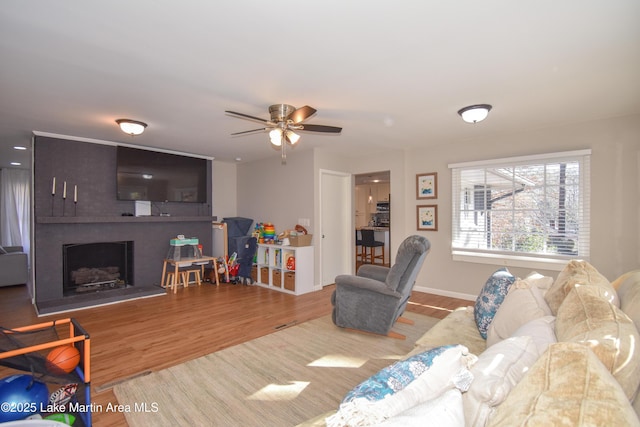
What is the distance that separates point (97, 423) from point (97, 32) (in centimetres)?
244

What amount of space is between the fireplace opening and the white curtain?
369 cm

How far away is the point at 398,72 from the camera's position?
251 centimetres

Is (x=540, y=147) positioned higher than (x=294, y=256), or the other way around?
(x=540, y=147)

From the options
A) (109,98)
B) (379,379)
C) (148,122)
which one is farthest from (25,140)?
(379,379)

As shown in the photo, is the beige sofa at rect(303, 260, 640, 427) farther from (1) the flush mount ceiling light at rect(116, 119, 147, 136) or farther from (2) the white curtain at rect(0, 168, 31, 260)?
(2) the white curtain at rect(0, 168, 31, 260)

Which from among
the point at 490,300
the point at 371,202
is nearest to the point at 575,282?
the point at 490,300

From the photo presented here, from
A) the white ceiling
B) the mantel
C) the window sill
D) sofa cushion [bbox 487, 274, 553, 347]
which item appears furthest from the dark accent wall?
sofa cushion [bbox 487, 274, 553, 347]

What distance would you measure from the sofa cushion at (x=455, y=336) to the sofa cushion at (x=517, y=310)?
137mm

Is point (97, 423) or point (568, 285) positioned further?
point (97, 423)

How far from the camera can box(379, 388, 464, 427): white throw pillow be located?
2.81 ft

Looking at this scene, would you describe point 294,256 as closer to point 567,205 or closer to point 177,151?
point 177,151

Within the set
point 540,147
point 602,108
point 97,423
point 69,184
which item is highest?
point 602,108

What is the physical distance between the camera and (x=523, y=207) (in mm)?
4285

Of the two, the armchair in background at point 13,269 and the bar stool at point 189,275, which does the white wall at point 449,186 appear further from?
the armchair in background at point 13,269
